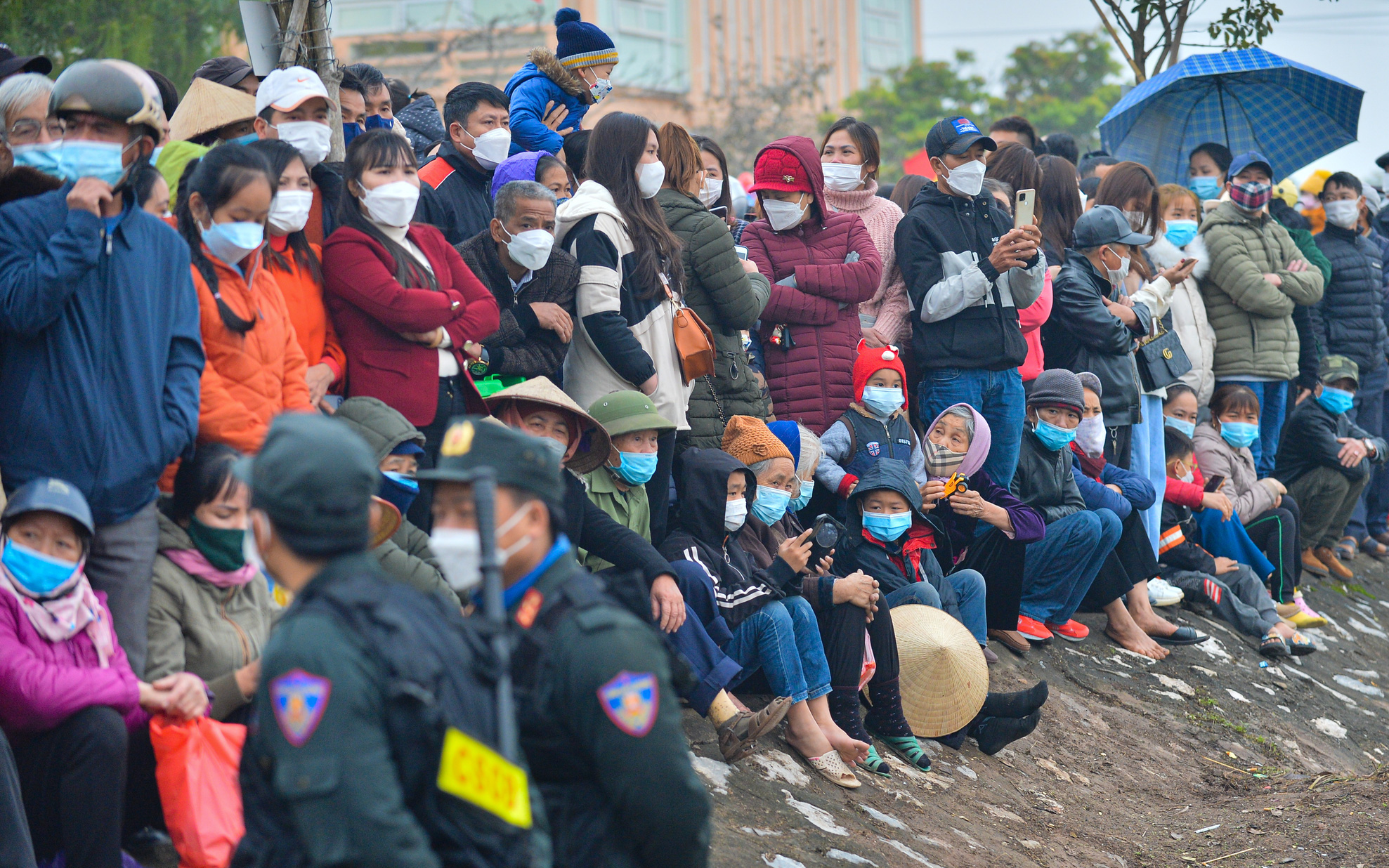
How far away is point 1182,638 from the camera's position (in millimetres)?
9156

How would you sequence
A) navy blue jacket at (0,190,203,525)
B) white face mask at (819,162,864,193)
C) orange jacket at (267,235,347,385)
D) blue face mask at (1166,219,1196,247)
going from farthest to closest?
blue face mask at (1166,219,1196,247) → white face mask at (819,162,864,193) → orange jacket at (267,235,347,385) → navy blue jacket at (0,190,203,525)

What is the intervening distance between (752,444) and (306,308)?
7.37 feet

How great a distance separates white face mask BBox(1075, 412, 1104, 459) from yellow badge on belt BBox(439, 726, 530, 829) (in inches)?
266

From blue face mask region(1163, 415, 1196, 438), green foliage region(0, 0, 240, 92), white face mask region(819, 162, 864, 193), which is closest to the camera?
white face mask region(819, 162, 864, 193)

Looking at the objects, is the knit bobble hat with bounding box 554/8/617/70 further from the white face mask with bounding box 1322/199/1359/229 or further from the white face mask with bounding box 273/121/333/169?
the white face mask with bounding box 1322/199/1359/229

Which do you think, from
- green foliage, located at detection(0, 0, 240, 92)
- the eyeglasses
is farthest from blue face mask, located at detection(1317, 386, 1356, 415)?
green foliage, located at detection(0, 0, 240, 92)

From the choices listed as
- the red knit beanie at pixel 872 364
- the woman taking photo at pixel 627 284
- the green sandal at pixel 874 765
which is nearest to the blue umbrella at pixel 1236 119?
the red knit beanie at pixel 872 364

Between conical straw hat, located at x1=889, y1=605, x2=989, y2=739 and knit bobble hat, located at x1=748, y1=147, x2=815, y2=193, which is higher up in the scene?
knit bobble hat, located at x1=748, y1=147, x2=815, y2=193

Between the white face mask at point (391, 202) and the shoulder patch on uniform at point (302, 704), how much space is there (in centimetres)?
330

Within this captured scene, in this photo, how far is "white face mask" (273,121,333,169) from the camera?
5609 millimetres

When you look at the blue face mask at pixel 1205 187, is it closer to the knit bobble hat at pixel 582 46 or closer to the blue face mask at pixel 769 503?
the knit bobble hat at pixel 582 46

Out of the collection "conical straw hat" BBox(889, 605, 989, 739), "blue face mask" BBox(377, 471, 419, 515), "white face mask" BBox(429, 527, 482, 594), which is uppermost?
"white face mask" BBox(429, 527, 482, 594)

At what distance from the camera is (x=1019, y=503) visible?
26.2 ft

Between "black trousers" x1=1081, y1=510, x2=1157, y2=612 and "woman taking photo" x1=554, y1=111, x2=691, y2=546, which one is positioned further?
"black trousers" x1=1081, y1=510, x2=1157, y2=612
